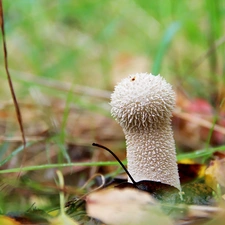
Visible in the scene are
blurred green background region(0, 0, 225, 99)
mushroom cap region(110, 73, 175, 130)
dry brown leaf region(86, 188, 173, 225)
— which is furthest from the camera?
blurred green background region(0, 0, 225, 99)

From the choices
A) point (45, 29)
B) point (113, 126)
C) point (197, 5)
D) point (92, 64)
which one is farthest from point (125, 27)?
point (113, 126)

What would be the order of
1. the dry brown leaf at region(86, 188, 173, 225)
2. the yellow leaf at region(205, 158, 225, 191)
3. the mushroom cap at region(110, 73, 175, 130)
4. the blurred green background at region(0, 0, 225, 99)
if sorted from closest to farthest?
the dry brown leaf at region(86, 188, 173, 225)
the mushroom cap at region(110, 73, 175, 130)
the yellow leaf at region(205, 158, 225, 191)
the blurred green background at region(0, 0, 225, 99)

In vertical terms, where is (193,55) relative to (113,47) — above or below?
below

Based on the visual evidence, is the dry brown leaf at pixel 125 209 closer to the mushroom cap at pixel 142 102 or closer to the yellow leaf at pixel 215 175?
the mushroom cap at pixel 142 102

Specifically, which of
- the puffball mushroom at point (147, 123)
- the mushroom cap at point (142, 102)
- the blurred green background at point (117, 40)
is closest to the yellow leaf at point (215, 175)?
the puffball mushroom at point (147, 123)

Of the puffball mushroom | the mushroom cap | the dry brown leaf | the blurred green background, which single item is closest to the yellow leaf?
the puffball mushroom

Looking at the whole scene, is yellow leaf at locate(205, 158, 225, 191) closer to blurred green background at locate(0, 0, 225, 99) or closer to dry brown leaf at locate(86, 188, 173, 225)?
dry brown leaf at locate(86, 188, 173, 225)

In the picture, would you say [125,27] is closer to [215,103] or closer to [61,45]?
[61,45]
